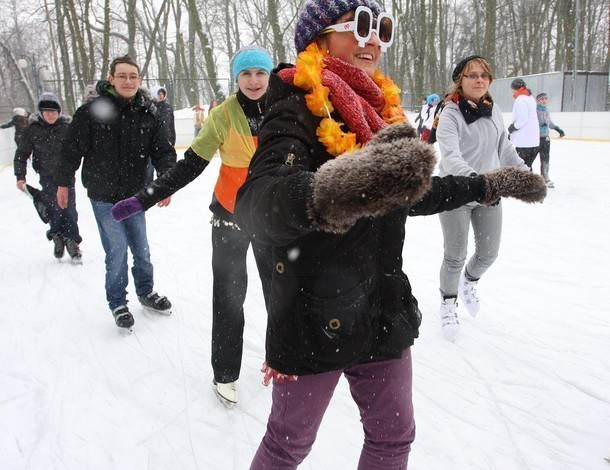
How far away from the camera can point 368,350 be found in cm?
151

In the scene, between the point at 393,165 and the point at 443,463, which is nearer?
the point at 393,165

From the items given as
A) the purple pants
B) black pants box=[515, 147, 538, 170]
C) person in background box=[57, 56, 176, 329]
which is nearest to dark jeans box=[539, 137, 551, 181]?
black pants box=[515, 147, 538, 170]

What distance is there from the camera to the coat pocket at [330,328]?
1.42 metres

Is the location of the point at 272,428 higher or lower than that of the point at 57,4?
lower

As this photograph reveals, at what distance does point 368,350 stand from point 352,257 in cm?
29

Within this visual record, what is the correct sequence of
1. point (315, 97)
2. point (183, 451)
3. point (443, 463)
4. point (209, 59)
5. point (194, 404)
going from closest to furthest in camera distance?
point (315, 97), point (443, 463), point (183, 451), point (194, 404), point (209, 59)

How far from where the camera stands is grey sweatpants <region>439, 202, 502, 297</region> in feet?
11.0

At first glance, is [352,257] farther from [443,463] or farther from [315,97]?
[443,463]

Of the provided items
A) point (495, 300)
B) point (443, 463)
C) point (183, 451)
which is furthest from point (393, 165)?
point (495, 300)

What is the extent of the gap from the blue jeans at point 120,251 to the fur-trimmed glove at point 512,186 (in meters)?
2.94

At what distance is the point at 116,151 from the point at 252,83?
1.62m

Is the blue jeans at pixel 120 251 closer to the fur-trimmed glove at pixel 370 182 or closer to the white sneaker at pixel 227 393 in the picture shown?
the white sneaker at pixel 227 393

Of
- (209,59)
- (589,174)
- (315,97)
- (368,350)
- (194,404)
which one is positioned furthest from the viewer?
(209,59)

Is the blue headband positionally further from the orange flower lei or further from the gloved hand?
the orange flower lei
